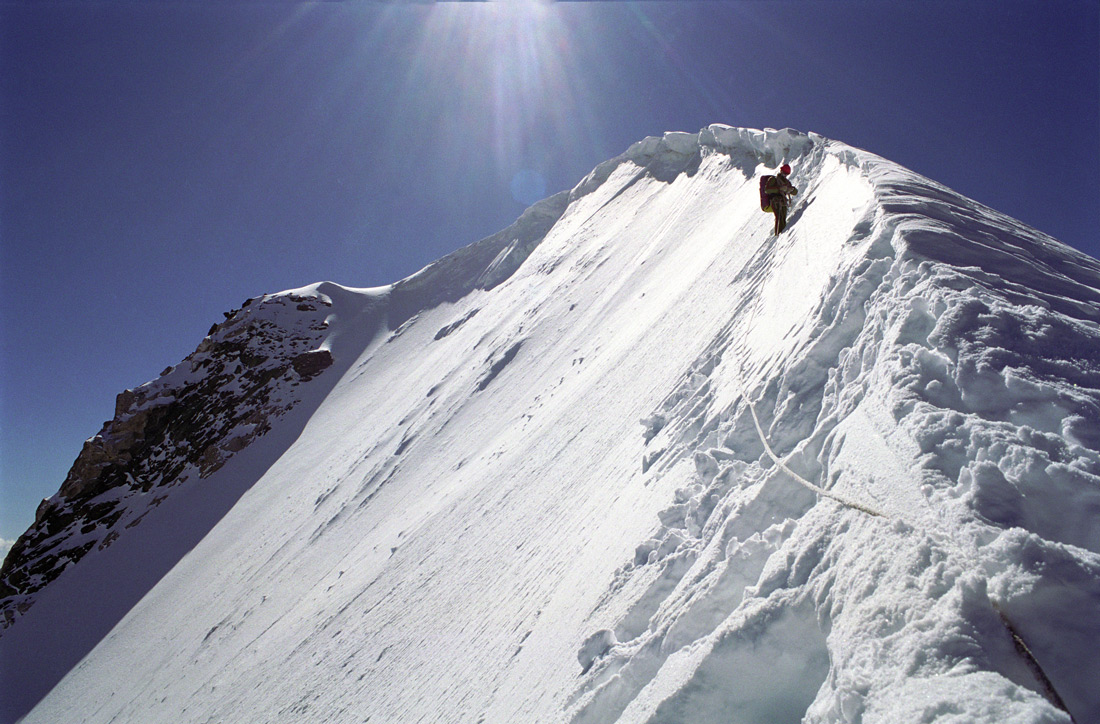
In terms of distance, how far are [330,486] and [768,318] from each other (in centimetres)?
1357

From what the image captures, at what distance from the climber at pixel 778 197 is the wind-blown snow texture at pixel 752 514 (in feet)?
0.91

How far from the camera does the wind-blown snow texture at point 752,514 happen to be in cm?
170

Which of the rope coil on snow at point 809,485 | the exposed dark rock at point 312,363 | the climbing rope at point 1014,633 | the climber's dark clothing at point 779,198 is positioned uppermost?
A: the exposed dark rock at point 312,363

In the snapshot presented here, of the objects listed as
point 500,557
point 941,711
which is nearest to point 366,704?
point 500,557

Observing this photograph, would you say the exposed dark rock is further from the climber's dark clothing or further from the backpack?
the climber's dark clothing

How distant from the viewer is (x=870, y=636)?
177 centimetres

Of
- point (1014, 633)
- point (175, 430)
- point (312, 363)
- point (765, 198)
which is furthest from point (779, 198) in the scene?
point (175, 430)

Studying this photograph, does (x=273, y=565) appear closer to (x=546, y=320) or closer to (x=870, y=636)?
(x=546, y=320)

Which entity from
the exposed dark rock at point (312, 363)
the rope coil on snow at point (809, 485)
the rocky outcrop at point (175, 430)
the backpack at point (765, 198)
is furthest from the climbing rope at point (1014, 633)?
the exposed dark rock at point (312, 363)

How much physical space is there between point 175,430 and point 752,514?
1402 inches

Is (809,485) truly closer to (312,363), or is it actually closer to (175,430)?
(312,363)

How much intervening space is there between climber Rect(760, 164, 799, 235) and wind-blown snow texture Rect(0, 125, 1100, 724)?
276 mm

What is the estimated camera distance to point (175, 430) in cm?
3003

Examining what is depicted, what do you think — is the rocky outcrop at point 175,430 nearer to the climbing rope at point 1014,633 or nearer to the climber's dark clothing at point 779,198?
the climber's dark clothing at point 779,198
